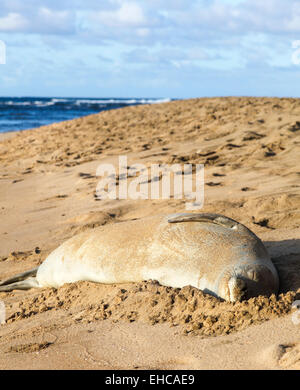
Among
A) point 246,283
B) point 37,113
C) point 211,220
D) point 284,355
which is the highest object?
point 37,113

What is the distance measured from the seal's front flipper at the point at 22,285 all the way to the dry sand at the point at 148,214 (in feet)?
0.30

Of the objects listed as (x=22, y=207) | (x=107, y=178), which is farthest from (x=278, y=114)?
(x=22, y=207)

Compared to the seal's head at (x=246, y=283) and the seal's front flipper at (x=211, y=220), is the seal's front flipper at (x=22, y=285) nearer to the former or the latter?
the seal's front flipper at (x=211, y=220)

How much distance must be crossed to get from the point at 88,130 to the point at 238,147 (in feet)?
17.6

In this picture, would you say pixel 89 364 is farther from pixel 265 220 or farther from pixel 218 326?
pixel 265 220

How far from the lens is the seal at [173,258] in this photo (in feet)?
10.9

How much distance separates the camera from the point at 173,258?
371cm

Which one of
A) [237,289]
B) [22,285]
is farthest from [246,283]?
[22,285]

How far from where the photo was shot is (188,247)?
3.68 metres

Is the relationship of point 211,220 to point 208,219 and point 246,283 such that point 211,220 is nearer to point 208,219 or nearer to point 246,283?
point 208,219

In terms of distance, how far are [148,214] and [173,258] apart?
2231mm

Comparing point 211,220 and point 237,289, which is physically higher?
point 211,220

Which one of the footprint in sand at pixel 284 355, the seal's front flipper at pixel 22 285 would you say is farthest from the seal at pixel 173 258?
the footprint in sand at pixel 284 355

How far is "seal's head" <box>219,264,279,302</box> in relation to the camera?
3219 mm
